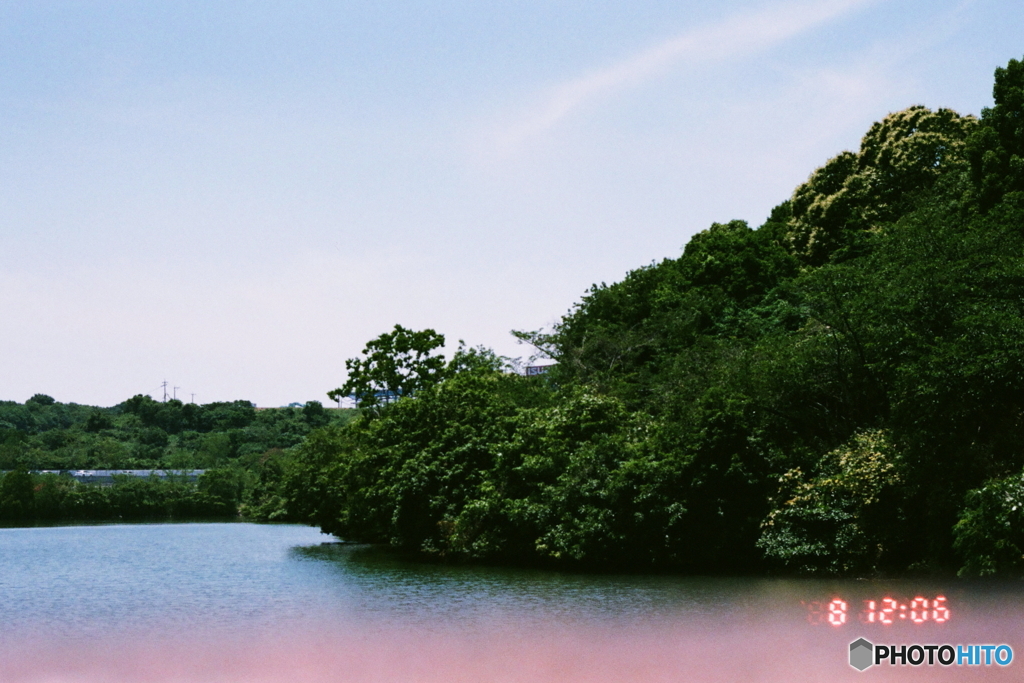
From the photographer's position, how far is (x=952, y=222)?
22906 mm

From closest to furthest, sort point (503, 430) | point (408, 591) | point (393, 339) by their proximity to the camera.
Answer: point (408, 591), point (503, 430), point (393, 339)

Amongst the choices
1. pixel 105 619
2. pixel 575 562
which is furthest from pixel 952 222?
pixel 105 619

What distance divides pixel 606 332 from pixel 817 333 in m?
18.0

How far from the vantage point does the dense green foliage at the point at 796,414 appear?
1745 centimetres

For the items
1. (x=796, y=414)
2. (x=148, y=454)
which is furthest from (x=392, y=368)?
(x=148, y=454)

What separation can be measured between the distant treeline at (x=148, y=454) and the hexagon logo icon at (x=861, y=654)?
56580 millimetres

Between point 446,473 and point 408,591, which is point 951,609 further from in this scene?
point 446,473

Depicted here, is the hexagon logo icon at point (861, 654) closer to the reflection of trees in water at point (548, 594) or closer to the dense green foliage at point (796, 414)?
the dense green foliage at point (796, 414)

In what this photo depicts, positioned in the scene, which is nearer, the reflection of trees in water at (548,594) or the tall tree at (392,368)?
the reflection of trees in water at (548,594)

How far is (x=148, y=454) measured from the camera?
108000mm
